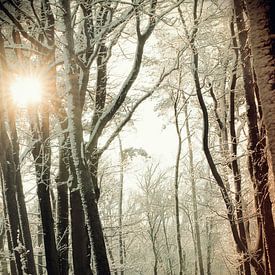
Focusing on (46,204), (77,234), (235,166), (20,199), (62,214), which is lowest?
(77,234)

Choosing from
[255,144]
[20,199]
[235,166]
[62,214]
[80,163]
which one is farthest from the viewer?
[235,166]

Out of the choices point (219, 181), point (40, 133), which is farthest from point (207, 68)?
point (40, 133)

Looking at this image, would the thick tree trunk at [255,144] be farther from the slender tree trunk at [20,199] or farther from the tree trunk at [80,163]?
the slender tree trunk at [20,199]

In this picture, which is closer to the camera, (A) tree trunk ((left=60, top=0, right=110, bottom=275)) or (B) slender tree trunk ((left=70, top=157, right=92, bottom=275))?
(A) tree trunk ((left=60, top=0, right=110, bottom=275))

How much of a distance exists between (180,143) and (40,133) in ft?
30.3

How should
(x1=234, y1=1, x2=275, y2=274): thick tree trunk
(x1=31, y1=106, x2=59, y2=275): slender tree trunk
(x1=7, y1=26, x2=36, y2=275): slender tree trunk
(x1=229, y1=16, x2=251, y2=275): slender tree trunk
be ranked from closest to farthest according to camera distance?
(x1=234, y1=1, x2=275, y2=274): thick tree trunk
(x1=31, y1=106, x2=59, y2=275): slender tree trunk
(x1=7, y1=26, x2=36, y2=275): slender tree trunk
(x1=229, y1=16, x2=251, y2=275): slender tree trunk

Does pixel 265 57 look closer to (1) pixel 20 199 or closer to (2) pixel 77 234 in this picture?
(2) pixel 77 234

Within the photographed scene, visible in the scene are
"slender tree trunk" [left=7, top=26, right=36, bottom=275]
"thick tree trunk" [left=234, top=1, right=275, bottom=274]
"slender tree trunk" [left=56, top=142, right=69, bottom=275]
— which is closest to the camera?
"thick tree trunk" [left=234, top=1, right=275, bottom=274]

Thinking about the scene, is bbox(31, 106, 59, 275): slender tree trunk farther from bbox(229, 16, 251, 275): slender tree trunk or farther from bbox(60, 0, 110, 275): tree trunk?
bbox(229, 16, 251, 275): slender tree trunk

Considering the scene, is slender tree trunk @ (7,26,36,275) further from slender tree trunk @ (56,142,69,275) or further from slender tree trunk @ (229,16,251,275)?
slender tree trunk @ (229,16,251,275)

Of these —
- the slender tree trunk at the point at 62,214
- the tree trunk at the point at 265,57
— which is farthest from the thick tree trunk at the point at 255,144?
the tree trunk at the point at 265,57

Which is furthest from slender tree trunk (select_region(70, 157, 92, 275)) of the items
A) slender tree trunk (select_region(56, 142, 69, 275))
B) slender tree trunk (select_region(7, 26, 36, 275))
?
slender tree trunk (select_region(7, 26, 36, 275))

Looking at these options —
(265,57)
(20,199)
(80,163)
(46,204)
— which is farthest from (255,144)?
(265,57)

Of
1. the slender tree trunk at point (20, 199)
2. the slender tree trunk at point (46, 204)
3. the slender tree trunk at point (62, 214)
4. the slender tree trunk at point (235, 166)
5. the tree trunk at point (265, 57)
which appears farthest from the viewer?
the slender tree trunk at point (235, 166)
